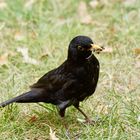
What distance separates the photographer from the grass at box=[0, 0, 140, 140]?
17.1ft

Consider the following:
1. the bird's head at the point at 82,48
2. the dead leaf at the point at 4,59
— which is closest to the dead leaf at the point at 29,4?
the dead leaf at the point at 4,59

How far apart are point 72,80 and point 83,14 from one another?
3093mm

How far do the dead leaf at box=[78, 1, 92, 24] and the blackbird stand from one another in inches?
103

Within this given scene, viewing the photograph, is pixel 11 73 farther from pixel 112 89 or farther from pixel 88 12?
pixel 88 12

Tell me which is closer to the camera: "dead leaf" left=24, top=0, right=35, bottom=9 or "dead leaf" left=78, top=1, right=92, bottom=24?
"dead leaf" left=78, top=1, right=92, bottom=24

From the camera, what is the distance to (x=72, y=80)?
5.03m

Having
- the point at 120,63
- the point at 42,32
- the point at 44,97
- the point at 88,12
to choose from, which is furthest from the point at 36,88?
the point at 88,12

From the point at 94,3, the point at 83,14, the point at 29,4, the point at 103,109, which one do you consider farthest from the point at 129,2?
the point at 103,109

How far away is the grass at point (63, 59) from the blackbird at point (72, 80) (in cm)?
25

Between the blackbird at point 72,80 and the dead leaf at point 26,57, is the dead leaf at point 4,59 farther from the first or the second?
the blackbird at point 72,80

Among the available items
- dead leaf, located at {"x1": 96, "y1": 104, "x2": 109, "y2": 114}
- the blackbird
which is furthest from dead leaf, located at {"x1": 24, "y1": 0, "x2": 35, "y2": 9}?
the blackbird

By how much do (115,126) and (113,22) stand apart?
2.83m

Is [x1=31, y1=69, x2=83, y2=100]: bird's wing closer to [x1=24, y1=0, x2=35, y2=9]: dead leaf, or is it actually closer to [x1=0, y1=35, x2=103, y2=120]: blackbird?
[x1=0, y1=35, x2=103, y2=120]: blackbird

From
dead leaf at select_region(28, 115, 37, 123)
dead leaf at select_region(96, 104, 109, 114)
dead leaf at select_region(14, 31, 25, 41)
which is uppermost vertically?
dead leaf at select_region(14, 31, 25, 41)
